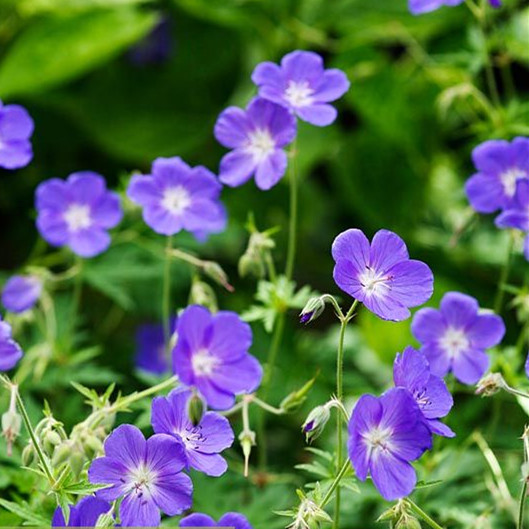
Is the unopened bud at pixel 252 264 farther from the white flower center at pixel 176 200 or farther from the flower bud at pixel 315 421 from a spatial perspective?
the flower bud at pixel 315 421

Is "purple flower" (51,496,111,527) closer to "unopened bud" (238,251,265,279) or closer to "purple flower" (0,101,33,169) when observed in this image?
"unopened bud" (238,251,265,279)

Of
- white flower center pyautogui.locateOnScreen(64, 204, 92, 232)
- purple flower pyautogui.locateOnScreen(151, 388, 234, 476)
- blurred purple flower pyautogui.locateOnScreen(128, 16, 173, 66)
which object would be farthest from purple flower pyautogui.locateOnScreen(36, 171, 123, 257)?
blurred purple flower pyautogui.locateOnScreen(128, 16, 173, 66)

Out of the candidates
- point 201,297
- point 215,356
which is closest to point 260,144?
point 201,297

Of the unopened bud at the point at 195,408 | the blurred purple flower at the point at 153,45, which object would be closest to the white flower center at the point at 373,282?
the unopened bud at the point at 195,408

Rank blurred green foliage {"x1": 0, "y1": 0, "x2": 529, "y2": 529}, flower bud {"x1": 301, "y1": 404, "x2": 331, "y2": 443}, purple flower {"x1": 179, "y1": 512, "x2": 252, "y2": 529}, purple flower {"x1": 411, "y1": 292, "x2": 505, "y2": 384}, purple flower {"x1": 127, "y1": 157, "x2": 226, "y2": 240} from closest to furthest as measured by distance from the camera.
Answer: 1. purple flower {"x1": 179, "y1": 512, "x2": 252, "y2": 529}
2. flower bud {"x1": 301, "y1": 404, "x2": 331, "y2": 443}
3. purple flower {"x1": 411, "y1": 292, "x2": 505, "y2": 384}
4. purple flower {"x1": 127, "y1": 157, "x2": 226, "y2": 240}
5. blurred green foliage {"x1": 0, "y1": 0, "x2": 529, "y2": 529}

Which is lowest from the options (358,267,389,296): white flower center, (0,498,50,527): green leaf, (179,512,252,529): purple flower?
(0,498,50,527): green leaf

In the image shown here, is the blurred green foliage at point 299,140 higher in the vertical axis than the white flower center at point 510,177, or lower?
lower

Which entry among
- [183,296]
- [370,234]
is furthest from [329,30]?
[183,296]
